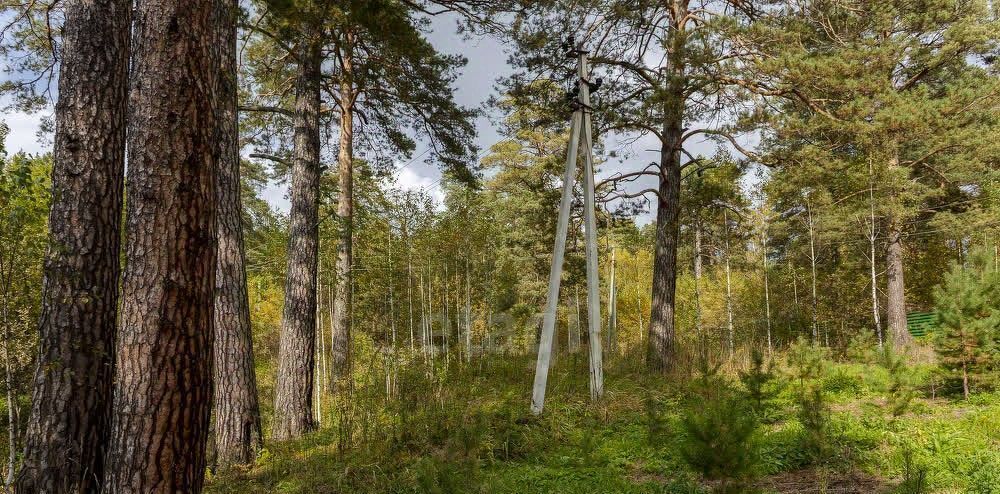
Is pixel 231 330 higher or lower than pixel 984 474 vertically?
higher

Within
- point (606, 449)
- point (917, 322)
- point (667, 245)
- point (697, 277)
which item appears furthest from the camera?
point (697, 277)

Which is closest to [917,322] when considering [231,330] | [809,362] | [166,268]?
[809,362]

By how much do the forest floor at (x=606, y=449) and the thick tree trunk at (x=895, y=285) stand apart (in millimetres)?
6569

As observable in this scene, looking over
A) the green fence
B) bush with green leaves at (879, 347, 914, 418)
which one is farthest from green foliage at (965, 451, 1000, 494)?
the green fence

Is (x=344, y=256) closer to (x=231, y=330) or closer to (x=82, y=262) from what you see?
(x=231, y=330)

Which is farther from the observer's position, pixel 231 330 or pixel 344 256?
pixel 344 256

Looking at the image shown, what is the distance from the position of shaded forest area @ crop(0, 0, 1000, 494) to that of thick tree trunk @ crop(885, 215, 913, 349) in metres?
0.08

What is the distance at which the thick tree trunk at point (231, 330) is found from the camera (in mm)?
4906

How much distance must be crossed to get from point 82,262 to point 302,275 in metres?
3.00

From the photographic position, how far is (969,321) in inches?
214

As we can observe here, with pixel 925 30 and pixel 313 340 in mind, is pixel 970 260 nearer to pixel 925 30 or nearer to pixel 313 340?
pixel 925 30

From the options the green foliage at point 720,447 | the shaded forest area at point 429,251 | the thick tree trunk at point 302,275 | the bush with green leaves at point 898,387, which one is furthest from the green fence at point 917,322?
the thick tree trunk at point 302,275

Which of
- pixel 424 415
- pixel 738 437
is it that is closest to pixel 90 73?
pixel 424 415

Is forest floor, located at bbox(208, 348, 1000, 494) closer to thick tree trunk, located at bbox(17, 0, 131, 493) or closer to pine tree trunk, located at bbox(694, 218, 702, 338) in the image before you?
thick tree trunk, located at bbox(17, 0, 131, 493)
